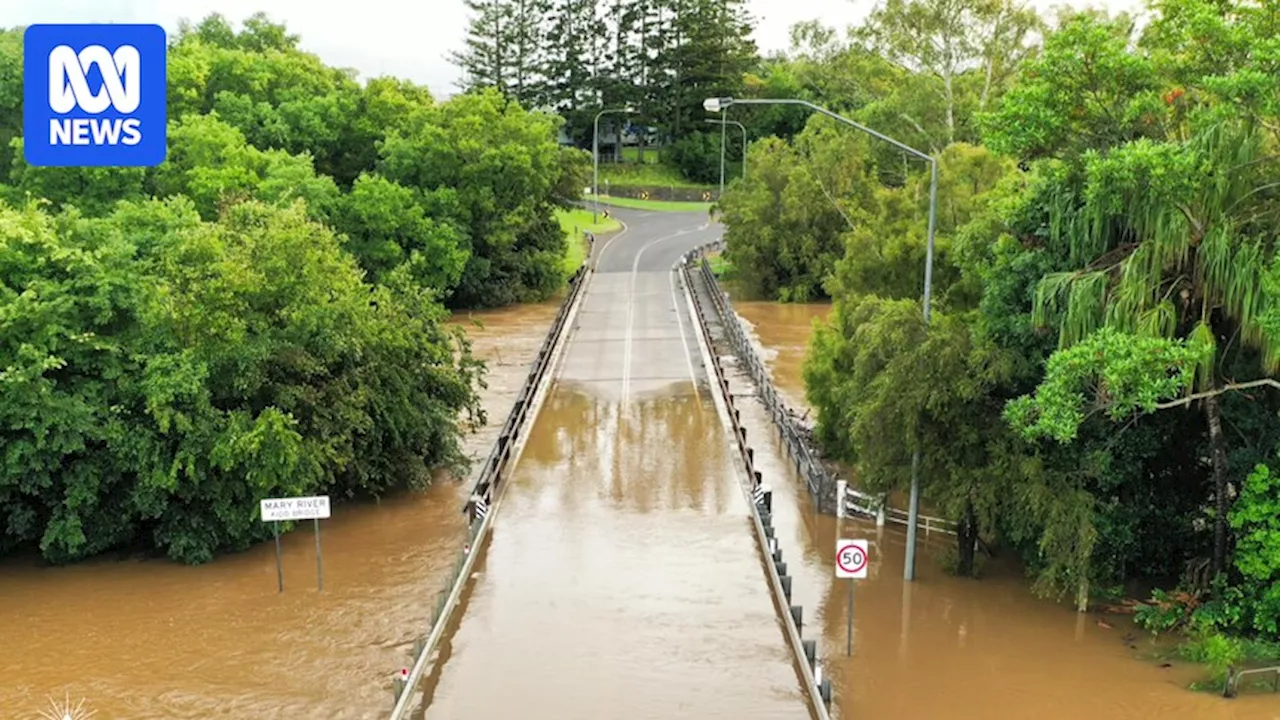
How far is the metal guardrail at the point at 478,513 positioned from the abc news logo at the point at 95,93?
9058 millimetres

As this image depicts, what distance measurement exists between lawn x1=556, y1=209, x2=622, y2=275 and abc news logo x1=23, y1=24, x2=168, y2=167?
57.3 metres

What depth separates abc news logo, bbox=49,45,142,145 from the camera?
7930mm

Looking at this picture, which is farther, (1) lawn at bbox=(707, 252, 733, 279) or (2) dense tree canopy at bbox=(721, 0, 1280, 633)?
(1) lawn at bbox=(707, 252, 733, 279)

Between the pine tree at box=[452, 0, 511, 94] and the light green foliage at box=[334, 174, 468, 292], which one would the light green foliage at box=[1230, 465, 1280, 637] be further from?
the pine tree at box=[452, 0, 511, 94]

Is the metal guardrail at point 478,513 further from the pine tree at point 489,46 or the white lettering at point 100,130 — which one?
the pine tree at point 489,46

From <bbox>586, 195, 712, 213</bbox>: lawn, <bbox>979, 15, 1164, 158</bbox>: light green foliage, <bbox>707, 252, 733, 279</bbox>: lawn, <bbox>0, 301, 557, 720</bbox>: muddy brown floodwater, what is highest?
<bbox>586, 195, 712, 213</bbox>: lawn

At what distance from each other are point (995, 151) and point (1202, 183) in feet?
11.2

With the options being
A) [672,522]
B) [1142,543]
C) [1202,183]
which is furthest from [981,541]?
[1202,183]

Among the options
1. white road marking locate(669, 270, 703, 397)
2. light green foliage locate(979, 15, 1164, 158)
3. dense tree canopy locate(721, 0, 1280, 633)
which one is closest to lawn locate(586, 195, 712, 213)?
white road marking locate(669, 270, 703, 397)

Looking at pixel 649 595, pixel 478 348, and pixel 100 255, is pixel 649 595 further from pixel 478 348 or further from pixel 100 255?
pixel 478 348

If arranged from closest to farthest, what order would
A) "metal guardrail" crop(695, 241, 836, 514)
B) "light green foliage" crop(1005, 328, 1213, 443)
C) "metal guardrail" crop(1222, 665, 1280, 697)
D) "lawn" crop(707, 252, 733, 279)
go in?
1. "light green foliage" crop(1005, 328, 1213, 443)
2. "metal guardrail" crop(1222, 665, 1280, 697)
3. "metal guardrail" crop(695, 241, 836, 514)
4. "lawn" crop(707, 252, 733, 279)

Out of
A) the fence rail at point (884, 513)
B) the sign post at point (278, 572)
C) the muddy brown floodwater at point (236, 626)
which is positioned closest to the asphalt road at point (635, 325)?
the fence rail at point (884, 513)

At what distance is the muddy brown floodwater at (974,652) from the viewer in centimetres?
1558

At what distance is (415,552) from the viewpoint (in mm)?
22625
